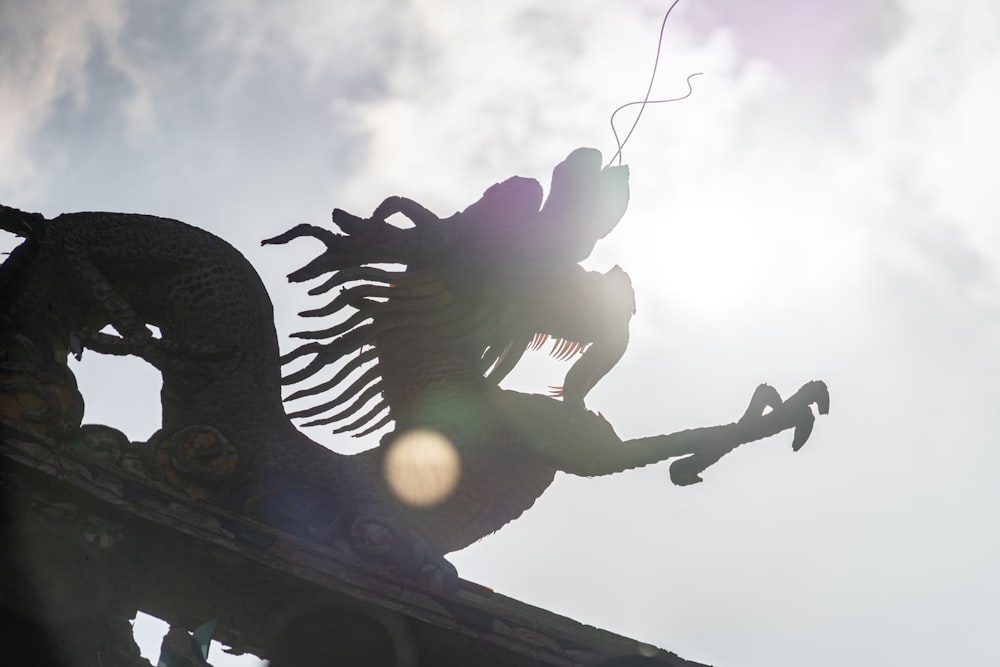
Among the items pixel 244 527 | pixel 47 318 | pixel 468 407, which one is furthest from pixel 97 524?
pixel 468 407

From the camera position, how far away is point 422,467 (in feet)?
22.2

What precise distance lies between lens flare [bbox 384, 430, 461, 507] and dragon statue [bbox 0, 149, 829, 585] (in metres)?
0.02

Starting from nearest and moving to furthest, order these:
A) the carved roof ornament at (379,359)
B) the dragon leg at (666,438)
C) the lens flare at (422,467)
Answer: the carved roof ornament at (379,359), the lens flare at (422,467), the dragon leg at (666,438)

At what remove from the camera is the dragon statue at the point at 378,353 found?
6.05 metres

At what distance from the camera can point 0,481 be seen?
5.11 meters

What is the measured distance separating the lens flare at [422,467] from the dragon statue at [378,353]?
0.06 ft

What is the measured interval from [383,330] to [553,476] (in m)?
1.42

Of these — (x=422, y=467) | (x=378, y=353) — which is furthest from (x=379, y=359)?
(x=422, y=467)

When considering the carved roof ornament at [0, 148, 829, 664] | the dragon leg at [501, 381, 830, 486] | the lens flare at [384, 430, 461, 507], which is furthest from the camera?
the dragon leg at [501, 381, 830, 486]

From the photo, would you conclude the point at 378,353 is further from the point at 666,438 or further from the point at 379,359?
the point at 666,438

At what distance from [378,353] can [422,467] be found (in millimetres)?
979

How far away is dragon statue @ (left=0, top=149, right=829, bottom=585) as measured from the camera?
605 centimetres

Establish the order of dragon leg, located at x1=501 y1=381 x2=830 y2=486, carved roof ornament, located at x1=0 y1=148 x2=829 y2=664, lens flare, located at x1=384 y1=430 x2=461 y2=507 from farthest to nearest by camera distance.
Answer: dragon leg, located at x1=501 y1=381 x2=830 y2=486
lens flare, located at x1=384 y1=430 x2=461 y2=507
carved roof ornament, located at x1=0 y1=148 x2=829 y2=664

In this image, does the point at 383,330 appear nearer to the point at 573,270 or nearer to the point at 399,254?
the point at 399,254
